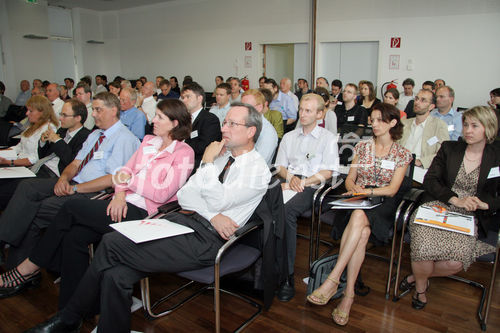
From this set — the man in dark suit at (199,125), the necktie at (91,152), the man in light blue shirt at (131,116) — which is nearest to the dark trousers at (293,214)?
the man in dark suit at (199,125)

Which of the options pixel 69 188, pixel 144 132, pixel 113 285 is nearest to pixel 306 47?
pixel 144 132

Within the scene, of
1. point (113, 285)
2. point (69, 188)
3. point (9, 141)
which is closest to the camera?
point (113, 285)

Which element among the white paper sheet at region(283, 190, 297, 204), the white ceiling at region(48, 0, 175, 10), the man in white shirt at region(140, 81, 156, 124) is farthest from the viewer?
the white ceiling at region(48, 0, 175, 10)

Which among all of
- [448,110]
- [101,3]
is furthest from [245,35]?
[448,110]

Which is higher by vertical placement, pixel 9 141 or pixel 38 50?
pixel 38 50

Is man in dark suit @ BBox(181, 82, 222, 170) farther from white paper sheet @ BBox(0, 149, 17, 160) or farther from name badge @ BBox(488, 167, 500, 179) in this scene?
name badge @ BBox(488, 167, 500, 179)

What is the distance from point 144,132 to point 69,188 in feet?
6.67

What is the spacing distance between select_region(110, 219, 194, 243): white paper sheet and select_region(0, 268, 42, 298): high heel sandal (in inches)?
42.7

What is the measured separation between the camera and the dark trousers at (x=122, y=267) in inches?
71.5

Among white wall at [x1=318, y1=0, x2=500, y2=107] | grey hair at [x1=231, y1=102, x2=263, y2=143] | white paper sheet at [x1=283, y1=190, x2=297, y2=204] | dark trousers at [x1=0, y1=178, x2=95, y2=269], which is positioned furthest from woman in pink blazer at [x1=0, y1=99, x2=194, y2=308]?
white wall at [x1=318, y1=0, x2=500, y2=107]

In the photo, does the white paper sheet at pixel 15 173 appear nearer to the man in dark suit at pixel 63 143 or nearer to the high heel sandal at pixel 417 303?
the man in dark suit at pixel 63 143

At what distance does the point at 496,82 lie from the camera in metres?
6.76

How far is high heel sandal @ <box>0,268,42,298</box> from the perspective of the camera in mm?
2527

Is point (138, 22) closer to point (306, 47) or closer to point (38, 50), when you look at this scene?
point (38, 50)
